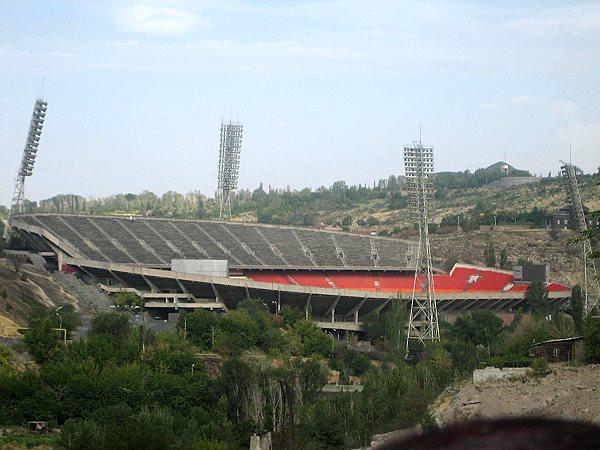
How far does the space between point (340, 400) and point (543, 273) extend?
4030cm

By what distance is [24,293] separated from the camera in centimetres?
5538

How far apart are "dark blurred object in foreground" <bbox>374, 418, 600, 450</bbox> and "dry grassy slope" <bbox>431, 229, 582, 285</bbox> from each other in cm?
7693

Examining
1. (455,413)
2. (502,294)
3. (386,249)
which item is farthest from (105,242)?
(455,413)

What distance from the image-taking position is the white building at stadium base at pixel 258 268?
205 ft

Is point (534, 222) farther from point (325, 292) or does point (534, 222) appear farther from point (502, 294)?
point (325, 292)

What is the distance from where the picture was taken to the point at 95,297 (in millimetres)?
58531

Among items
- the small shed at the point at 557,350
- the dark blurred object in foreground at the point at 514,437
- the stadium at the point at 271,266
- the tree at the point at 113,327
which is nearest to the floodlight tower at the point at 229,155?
the stadium at the point at 271,266

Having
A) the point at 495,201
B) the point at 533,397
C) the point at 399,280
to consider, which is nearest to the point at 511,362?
the point at 533,397

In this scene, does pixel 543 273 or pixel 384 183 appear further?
pixel 384 183

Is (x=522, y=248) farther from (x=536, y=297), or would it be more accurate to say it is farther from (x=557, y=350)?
(x=557, y=350)

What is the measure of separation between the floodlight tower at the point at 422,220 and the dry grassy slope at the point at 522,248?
21813mm

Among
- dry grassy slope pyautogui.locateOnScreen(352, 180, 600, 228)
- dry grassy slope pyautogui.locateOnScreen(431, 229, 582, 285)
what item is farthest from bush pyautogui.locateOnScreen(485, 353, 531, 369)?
dry grassy slope pyautogui.locateOnScreen(352, 180, 600, 228)

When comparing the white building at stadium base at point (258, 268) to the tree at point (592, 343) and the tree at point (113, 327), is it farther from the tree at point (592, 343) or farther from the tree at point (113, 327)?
the tree at point (592, 343)

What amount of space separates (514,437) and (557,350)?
26.1 metres
